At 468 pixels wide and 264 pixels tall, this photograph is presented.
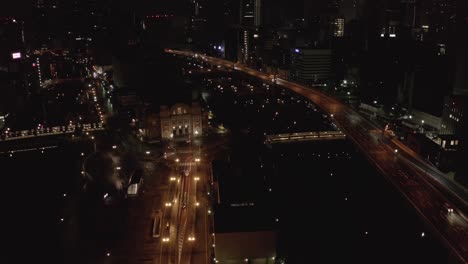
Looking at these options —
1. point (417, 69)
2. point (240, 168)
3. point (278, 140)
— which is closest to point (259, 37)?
point (417, 69)

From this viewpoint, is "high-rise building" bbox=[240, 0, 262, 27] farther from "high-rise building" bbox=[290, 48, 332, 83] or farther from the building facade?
the building facade

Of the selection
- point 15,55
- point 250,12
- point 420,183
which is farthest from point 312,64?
point 250,12

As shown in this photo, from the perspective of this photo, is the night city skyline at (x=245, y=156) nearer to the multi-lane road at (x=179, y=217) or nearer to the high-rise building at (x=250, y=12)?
the multi-lane road at (x=179, y=217)

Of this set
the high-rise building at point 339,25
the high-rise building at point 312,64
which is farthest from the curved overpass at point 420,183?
the high-rise building at point 339,25

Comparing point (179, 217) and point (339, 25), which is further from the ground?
point (339, 25)

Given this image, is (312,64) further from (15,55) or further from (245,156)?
(15,55)
